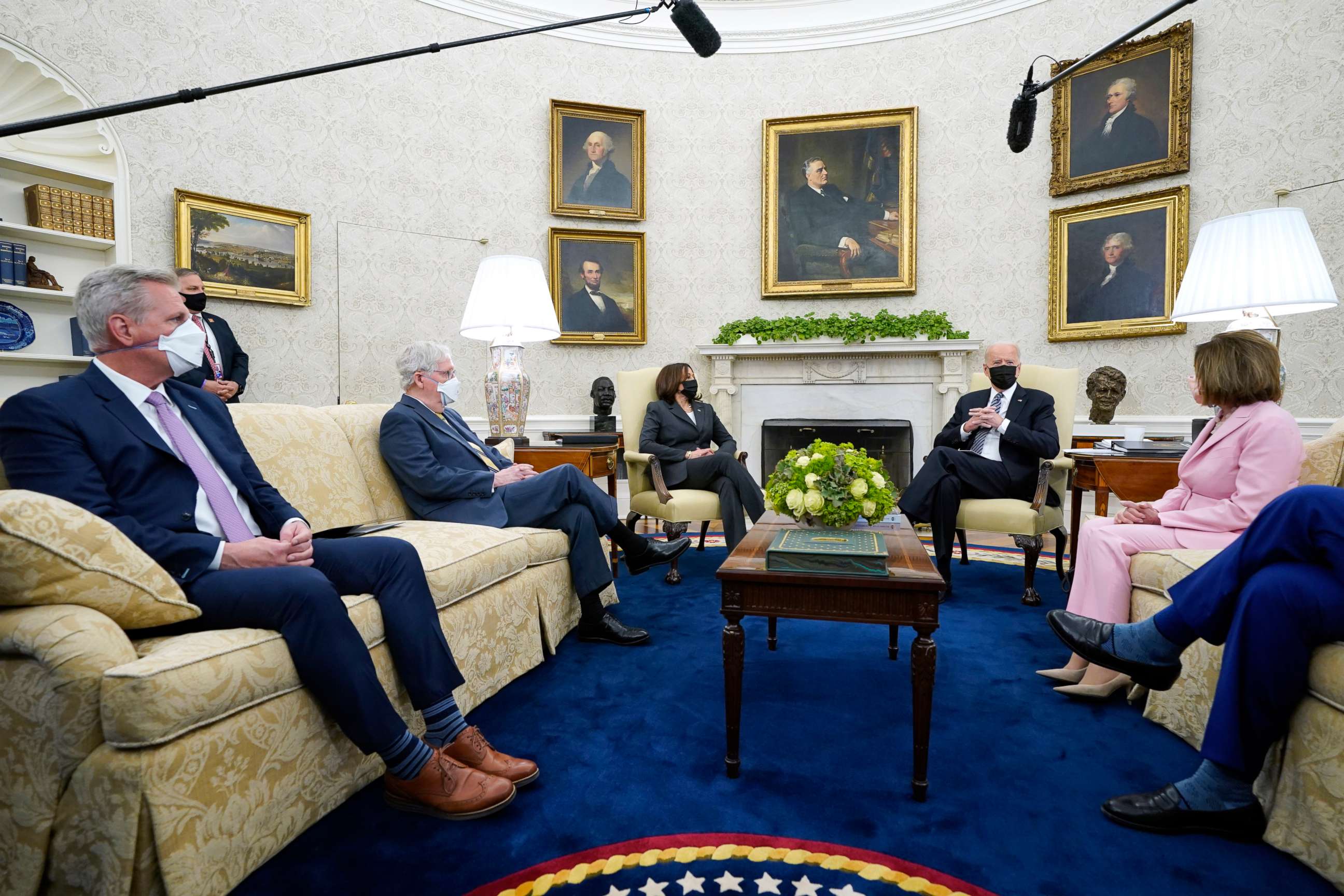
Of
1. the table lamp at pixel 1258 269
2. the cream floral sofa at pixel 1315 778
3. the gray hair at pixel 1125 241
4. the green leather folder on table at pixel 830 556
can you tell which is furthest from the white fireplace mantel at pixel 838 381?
the cream floral sofa at pixel 1315 778

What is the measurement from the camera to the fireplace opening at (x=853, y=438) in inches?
238

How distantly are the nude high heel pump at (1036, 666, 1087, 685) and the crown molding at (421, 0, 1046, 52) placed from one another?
5.48 m

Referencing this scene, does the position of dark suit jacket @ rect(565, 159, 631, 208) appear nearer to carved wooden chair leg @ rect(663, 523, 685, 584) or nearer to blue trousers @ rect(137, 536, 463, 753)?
carved wooden chair leg @ rect(663, 523, 685, 584)

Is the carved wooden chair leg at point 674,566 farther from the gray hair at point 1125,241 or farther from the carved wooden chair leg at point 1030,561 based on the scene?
the gray hair at point 1125,241

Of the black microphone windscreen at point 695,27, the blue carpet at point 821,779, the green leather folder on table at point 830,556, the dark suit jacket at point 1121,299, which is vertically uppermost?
the black microphone windscreen at point 695,27

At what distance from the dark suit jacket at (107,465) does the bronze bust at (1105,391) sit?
5.55 m

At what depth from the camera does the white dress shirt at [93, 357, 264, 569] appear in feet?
5.75

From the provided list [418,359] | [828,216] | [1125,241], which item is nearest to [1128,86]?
[1125,241]

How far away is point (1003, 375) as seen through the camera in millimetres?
3707

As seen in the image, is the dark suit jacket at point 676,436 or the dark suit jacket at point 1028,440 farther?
the dark suit jacket at point 676,436

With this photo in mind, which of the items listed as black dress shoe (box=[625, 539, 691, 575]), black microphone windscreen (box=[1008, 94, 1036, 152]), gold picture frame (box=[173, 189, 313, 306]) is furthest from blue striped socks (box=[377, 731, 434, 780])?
gold picture frame (box=[173, 189, 313, 306])

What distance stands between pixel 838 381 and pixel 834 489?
3.89 metres

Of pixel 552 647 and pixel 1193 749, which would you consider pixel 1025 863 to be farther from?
pixel 552 647

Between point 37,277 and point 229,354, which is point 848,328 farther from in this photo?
point 37,277
